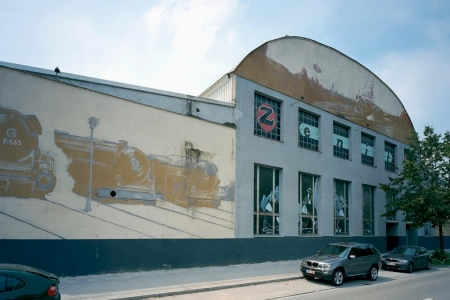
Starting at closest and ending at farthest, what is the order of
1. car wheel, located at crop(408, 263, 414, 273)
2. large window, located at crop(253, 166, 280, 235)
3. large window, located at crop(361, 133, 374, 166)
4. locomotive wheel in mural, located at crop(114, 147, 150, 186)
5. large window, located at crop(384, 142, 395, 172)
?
→ 1. locomotive wheel in mural, located at crop(114, 147, 150, 186)
2. car wheel, located at crop(408, 263, 414, 273)
3. large window, located at crop(253, 166, 280, 235)
4. large window, located at crop(361, 133, 374, 166)
5. large window, located at crop(384, 142, 395, 172)

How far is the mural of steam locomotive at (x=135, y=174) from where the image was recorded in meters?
13.6

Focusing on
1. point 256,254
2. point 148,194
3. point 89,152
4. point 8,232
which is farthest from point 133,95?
point 256,254

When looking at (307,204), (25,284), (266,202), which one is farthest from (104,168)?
(307,204)

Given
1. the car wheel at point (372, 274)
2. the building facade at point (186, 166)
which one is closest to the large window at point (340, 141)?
the building facade at point (186, 166)

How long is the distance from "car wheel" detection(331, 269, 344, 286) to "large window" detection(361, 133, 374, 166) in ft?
49.1

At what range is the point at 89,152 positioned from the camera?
1383 cm

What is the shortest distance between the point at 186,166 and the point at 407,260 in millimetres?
11597

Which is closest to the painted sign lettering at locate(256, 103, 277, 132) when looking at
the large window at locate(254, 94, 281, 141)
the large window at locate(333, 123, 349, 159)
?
the large window at locate(254, 94, 281, 141)

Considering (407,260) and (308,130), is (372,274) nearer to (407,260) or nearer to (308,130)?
(407,260)

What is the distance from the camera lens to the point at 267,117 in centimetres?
2031

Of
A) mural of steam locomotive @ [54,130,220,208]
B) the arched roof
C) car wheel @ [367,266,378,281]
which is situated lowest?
car wheel @ [367,266,378,281]

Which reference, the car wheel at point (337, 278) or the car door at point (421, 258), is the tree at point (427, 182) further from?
the car wheel at point (337, 278)

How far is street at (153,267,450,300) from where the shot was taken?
38.5 ft

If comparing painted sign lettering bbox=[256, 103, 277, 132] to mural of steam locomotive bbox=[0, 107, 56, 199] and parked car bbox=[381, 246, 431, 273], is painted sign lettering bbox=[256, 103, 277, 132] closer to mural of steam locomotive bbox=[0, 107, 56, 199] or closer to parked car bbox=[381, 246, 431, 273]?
parked car bbox=[381, 246, 431, 273]
